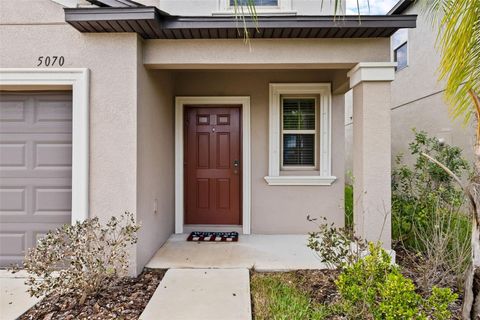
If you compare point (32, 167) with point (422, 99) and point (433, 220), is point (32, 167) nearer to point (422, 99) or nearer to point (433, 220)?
A: point (433, 220)

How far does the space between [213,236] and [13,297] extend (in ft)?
9.57

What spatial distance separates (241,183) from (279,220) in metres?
1.01

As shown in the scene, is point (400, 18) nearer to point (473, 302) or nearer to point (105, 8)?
point (473, 302)

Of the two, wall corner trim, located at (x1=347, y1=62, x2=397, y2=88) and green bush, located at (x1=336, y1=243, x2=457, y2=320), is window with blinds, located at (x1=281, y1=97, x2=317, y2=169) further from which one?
green bush, located at (x1=336, y1=243, x2=457, y2=320)

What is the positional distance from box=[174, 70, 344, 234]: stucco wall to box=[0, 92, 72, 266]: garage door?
2258 mm

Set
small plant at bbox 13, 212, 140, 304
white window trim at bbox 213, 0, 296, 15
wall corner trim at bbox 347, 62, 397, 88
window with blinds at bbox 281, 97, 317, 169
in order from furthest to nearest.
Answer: window with blinds at bbox 281, 97, 317, 169 → white window trim at bbox 213, 0, 296, 15 → wall corner trim at bbox 347, 62, 397, 88 → small plant at bbox 13, 212, 140, 304

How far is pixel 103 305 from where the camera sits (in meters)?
3.09

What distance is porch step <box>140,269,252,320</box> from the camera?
2.90 metres

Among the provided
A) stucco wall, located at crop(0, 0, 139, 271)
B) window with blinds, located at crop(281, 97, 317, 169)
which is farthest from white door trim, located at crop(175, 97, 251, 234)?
stucco wall, located at crop(0, 0, 139, 271)

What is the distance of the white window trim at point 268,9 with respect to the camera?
16.3 ft

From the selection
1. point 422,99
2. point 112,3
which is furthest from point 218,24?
point 422,99

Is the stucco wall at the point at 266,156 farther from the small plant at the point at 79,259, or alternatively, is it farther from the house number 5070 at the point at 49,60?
the small plant at the point at 79,259

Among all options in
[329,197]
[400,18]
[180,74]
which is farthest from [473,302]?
[180,74]

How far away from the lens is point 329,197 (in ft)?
18.0
